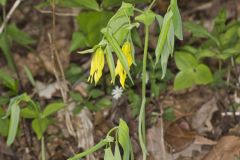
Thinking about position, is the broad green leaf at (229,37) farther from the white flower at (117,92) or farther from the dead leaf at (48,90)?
the dead leaf at (48,90)

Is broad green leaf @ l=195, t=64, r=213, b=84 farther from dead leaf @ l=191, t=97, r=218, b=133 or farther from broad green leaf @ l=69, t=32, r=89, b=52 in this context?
broad green leaf @ l=69, t=32, r=89, b=52

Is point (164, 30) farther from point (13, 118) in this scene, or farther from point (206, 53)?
point (206, 53)

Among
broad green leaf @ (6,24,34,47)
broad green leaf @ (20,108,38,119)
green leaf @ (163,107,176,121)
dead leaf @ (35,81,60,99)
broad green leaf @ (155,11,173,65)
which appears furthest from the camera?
dead leaf @ (35,81,60,99)

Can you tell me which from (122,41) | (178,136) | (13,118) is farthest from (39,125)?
(122,41)

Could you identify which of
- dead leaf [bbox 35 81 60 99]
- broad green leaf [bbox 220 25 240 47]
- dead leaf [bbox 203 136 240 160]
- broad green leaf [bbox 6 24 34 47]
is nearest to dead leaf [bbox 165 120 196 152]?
dead leaf [bbox 203 136 240 160]

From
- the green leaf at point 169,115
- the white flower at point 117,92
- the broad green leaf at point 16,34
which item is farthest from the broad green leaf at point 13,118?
the broad green leaf at point 16,34

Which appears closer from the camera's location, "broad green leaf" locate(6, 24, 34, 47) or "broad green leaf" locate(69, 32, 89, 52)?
"broad green leaf" locate(69, 32, 89, 52)
